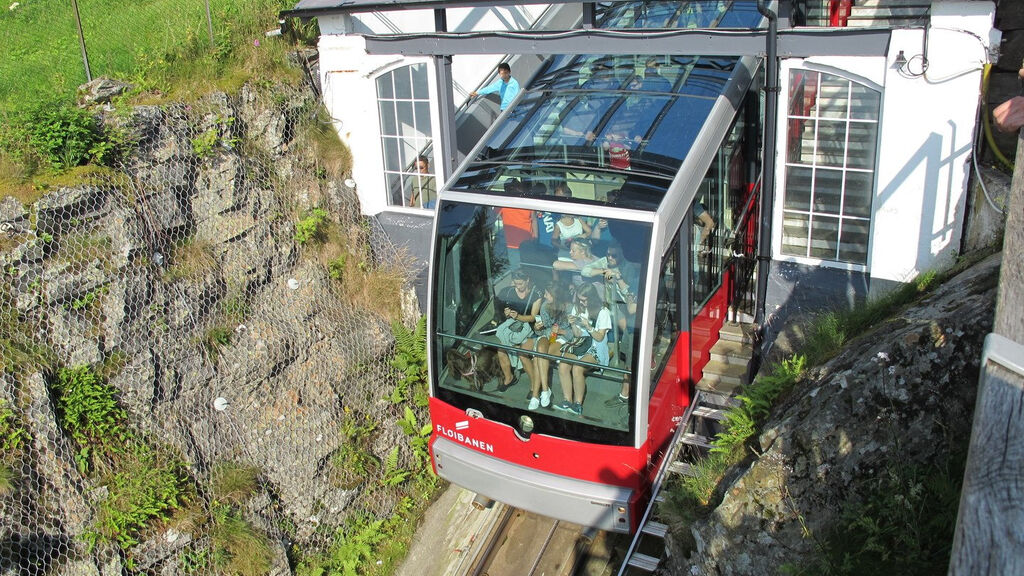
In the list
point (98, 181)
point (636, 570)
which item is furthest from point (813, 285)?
point (98, 181)

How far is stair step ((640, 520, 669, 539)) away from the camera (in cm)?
591

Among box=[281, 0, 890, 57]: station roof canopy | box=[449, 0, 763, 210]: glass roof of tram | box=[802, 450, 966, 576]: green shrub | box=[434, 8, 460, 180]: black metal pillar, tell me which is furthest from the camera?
box=[434, 8, 460, 180]: black metal pillar

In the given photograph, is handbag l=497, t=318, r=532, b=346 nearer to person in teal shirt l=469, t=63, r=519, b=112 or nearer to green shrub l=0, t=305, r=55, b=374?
person in teal shirt l=469, t=63, r=519, b=112

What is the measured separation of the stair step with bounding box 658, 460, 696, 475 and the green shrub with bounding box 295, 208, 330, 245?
5.06 meters

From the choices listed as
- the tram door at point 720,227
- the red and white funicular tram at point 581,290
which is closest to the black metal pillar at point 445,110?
the red and white funicular tram at point 581,290

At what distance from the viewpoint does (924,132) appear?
6.84m

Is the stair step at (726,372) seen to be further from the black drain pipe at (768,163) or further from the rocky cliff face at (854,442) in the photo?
the rocky cliff face at (854,442)

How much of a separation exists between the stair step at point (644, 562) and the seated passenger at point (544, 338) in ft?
4.26

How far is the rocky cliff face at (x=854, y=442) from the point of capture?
462 cm

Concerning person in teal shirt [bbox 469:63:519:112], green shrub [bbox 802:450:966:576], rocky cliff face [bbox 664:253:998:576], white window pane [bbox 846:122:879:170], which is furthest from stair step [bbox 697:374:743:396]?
person in teal shirt [bbox 469:63:519:112]

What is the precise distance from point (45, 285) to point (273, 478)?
2698mm

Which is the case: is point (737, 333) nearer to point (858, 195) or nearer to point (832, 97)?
point (858, 195)

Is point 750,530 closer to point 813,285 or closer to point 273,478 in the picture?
point 813,285

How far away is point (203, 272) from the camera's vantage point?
330 inches
